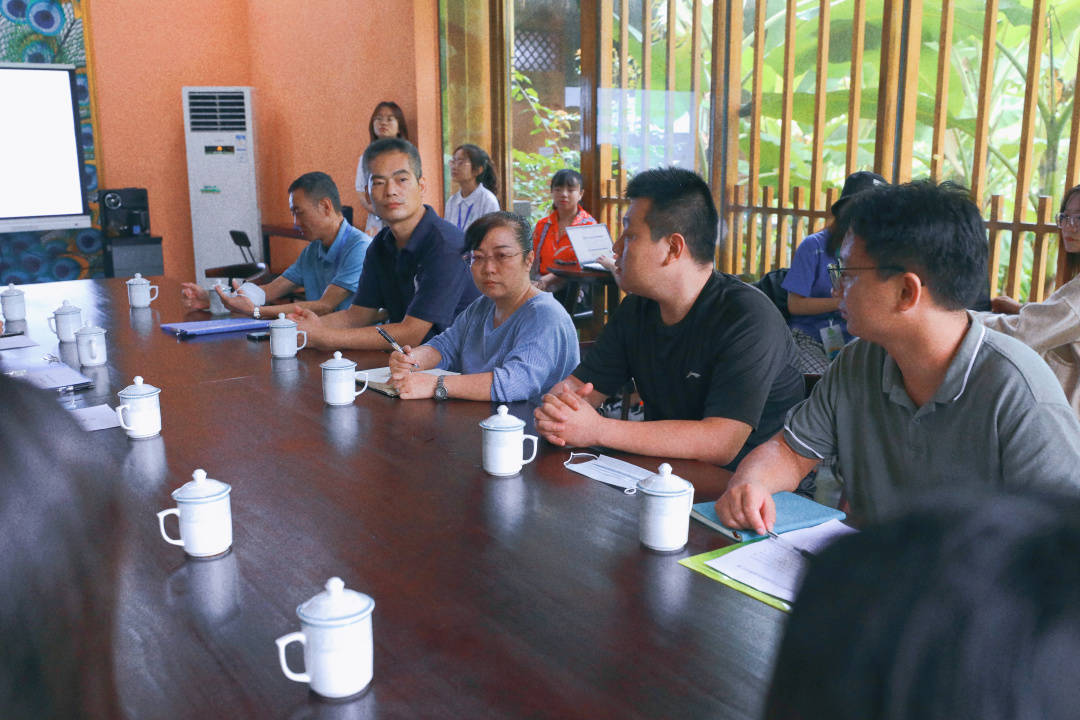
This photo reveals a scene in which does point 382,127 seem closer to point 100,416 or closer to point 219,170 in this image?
point 219,170

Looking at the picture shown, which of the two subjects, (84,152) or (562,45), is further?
(84,152)

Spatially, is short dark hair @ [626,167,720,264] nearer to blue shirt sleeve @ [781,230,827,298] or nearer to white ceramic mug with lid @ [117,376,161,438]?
white ceramic mug with lid @ [117,376,161,438]

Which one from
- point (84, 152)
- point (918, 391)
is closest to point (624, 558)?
point (918, 391)

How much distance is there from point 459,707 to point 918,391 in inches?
40.9

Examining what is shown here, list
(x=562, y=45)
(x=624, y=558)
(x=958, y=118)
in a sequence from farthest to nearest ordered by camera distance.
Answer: (x=562, y=45) < (x=958, y=118) < (x=624, y=558)

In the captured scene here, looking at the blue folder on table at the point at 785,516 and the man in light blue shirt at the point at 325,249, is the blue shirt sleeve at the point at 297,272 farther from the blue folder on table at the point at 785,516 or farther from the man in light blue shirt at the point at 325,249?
the blue folder on table at the point at 785,516

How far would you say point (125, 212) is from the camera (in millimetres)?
6965

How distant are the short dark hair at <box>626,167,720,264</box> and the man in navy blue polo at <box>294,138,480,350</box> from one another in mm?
1069

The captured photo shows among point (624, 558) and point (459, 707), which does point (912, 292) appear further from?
point (459, 707)

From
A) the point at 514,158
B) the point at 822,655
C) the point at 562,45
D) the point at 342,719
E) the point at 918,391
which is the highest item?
the point at 562,45

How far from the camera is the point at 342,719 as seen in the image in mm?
905

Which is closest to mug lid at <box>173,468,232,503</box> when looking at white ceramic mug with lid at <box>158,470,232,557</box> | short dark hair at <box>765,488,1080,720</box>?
white ceramic mug with lid at <box>158,470,232,557</box>

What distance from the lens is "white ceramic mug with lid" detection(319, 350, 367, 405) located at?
2.13 metres

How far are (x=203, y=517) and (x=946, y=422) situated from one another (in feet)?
3.94
